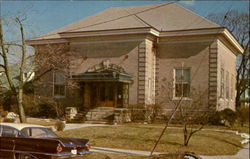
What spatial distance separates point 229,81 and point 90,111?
15647 millimetres

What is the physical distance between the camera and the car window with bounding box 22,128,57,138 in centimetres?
503

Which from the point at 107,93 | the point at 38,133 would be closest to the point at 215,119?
the point at 107,93

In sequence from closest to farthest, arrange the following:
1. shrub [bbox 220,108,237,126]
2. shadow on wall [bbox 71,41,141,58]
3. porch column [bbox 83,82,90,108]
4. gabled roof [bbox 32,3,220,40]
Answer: gabled roof [bbox 32,3,220,40], shadow on wall [bbox 71,41,141,58], porch column [bbox 83,82,90,108], shrub [bbox 220,108,237,126]

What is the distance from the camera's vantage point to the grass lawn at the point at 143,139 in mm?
6938

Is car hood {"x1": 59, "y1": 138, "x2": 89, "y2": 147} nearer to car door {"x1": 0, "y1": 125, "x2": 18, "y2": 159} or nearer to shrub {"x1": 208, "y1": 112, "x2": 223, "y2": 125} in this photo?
car door {"x1": 0, "y1": 125, "x2": 18, "y2": 159}

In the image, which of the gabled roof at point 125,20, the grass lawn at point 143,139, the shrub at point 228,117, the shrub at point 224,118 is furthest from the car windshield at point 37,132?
the shrub at point 228,117

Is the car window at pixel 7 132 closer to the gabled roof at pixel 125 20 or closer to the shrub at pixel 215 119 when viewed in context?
the gabled roof at pixel 125 20

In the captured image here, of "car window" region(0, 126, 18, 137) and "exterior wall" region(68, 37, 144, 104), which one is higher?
"exterior wall" region(68, 37, 144, 104)

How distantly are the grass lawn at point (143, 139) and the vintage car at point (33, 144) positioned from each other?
53 centimetres

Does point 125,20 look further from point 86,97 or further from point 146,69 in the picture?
point 146,69

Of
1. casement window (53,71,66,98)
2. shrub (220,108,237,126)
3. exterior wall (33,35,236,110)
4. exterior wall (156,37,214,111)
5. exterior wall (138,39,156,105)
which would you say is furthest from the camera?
shrub (220,108,237,126)

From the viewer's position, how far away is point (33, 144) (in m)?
4.56

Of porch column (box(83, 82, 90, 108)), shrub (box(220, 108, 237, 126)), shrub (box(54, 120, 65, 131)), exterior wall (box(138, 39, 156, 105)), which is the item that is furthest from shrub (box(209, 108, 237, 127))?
shrub (box(54, 120, 65, 131))

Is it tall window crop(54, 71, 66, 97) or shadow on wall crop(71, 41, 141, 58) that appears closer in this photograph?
tall window crop(54, 71, 66, 97)
